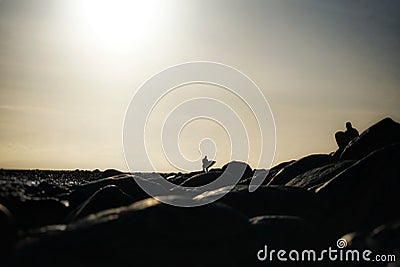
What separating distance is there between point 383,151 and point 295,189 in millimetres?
2583

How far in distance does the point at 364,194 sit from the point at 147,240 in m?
7.65

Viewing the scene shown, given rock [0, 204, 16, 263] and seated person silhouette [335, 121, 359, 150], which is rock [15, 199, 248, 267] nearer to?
rock [0, 204, 16, 263]

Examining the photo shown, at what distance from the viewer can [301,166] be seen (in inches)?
982

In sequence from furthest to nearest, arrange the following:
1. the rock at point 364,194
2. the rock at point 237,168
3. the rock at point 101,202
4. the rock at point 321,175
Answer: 1. the rock at point 237,168
2. the rock at point 321,175
3. the rock at point 364,194
4. the rock at point 101,202

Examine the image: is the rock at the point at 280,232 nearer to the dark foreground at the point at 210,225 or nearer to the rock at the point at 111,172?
the dark foreground at the point at 210,225

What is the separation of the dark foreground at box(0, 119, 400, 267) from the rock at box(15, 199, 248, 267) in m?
0.02

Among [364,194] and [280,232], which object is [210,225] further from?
[364,194]

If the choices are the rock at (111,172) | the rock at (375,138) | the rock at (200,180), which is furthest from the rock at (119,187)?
the rock at (111,172)

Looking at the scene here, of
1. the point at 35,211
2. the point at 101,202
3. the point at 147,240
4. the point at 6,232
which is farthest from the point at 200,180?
the point at 6,232

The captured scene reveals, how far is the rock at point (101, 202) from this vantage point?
1303 centimetres

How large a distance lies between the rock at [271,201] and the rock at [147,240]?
14.9ft

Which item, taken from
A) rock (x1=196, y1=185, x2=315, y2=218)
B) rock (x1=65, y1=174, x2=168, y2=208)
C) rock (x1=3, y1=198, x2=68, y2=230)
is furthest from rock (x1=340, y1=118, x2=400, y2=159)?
rock (x1=3, y1=198, x2=68, y2=230)

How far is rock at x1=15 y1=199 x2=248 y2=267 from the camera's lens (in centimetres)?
977

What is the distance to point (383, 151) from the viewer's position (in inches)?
664
